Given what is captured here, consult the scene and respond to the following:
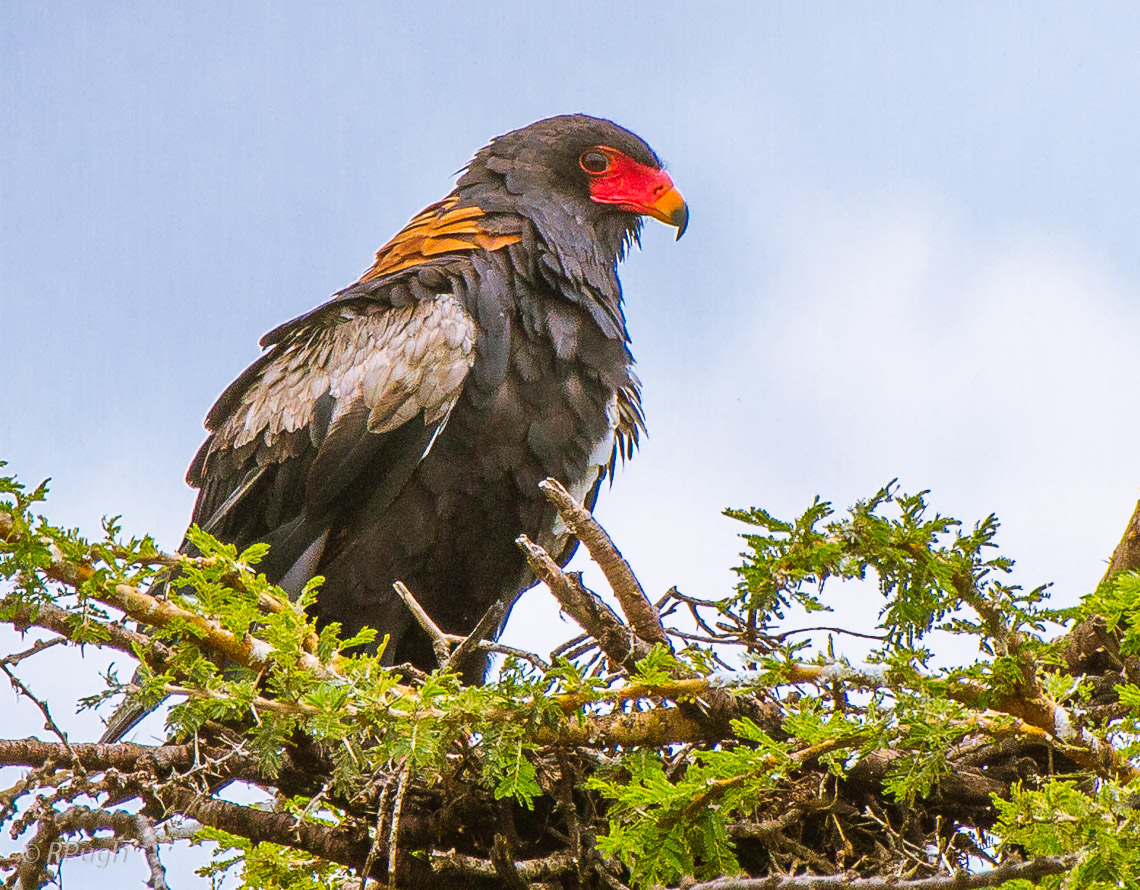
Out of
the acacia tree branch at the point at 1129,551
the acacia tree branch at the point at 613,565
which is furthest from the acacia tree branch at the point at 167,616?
the acacia tree branch at the point at 1129,551

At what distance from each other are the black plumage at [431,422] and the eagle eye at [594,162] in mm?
528

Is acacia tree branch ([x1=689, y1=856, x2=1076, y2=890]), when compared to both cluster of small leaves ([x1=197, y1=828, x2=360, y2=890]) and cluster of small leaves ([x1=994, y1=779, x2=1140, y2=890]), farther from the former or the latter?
cluster of small leaves ([x1=197, y1=828, x2=360, y2=890])

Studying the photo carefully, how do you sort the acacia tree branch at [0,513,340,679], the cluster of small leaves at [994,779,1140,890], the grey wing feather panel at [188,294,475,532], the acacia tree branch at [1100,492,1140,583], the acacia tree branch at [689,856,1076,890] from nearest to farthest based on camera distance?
the cluster of small leaves at [994,779,1140,890]
the acacia tree branch at [689,856,1076,890]
the acacia tree branch at [0,513,340,679]
the acacia tree branch at [1100,492,1140,583]
the grey wing feather panel at [188,294,475,532]

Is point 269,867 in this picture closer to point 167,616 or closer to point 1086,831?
point 167,616

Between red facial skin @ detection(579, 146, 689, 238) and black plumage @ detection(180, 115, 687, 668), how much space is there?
1.54 ft

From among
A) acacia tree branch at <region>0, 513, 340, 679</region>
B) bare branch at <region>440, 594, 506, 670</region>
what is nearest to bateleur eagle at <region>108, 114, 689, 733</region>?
bare branch at <region>440, 594, 506, 670</region>

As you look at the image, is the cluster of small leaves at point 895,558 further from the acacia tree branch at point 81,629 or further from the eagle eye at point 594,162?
the eagle eye at point 594,162

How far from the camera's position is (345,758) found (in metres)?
2.69

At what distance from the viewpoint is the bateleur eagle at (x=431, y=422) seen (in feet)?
14.8

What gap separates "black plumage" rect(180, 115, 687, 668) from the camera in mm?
4500

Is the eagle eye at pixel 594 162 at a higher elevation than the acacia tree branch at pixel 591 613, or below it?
higher

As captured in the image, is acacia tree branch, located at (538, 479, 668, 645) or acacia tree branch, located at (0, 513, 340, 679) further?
acacia tree branch, located at (538, 479, 668, 645)

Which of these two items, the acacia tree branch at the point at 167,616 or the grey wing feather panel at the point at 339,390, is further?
the grey wing feather panel at the point at 339,390

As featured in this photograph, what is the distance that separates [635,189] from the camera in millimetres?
5633
